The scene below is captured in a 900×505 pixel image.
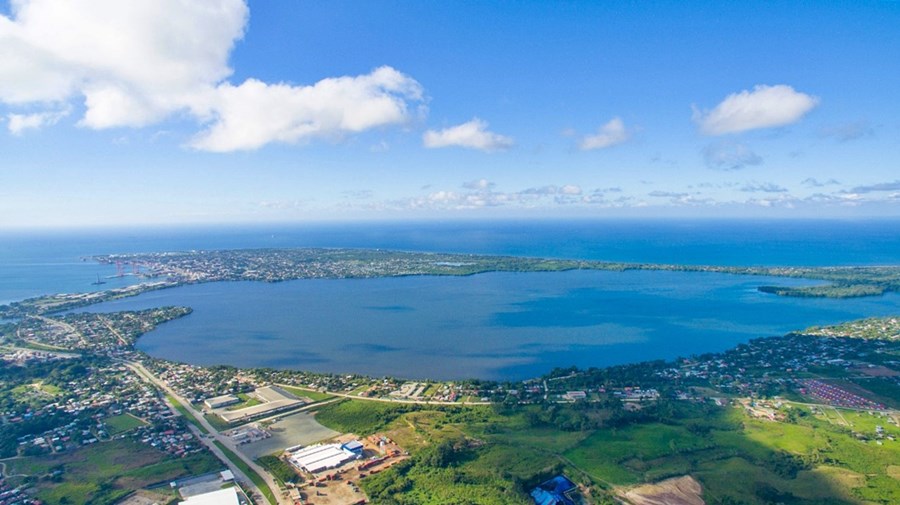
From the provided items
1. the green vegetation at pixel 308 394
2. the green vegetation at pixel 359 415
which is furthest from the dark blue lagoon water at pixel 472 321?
the green vegetation at pixel 359 415

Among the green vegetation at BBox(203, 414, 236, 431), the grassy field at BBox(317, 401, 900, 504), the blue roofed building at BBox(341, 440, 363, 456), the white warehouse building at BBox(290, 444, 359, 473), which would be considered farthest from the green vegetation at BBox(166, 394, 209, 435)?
the blue roofed building at BBox(341, 440, 363, 456)

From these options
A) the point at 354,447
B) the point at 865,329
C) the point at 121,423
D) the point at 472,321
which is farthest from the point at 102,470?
the point at 865,329

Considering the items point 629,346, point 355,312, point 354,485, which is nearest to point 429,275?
point 355,312

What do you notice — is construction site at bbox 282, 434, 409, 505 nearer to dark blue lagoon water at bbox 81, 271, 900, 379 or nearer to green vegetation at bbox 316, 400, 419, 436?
green vegetation at bbox 316, 400, 419, 436

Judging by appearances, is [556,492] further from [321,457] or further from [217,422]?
[217,422]

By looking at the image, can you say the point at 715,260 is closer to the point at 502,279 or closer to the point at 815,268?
the point at 815,268
